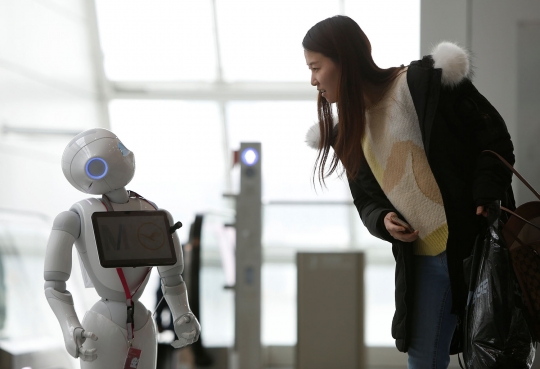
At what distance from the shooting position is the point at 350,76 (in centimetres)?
182

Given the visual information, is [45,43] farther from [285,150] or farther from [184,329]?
[184,329]

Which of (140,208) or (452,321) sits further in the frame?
(140,208)

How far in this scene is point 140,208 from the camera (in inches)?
77.9

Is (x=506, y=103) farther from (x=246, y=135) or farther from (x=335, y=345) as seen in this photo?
(x=246, y=135)

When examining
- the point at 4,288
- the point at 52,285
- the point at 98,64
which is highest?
the point at 98,64

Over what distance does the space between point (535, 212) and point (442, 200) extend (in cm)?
23

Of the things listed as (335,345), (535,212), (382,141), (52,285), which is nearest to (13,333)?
(335,345)

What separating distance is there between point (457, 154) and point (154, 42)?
5607mm

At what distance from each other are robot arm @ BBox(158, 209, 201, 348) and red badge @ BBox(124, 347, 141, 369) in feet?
0.44

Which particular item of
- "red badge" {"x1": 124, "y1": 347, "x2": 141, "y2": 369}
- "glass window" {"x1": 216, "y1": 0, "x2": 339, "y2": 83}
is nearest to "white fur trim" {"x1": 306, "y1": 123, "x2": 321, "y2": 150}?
"red badge" {"x1": 124, "y1": 347, "x2": 141, "y2": 369}

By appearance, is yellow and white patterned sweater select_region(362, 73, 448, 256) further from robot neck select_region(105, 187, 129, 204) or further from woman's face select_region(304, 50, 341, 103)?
robot neck select_region(105, 187, 129, 204)

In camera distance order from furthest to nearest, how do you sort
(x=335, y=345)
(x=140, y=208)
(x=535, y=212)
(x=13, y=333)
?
(x=335, y=345) → (x=13, y=333) → (x=140, y=208) → (x=535, y=212)

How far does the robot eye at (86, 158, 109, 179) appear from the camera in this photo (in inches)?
75.2

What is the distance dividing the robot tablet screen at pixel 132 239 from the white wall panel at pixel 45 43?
359 centimetres
